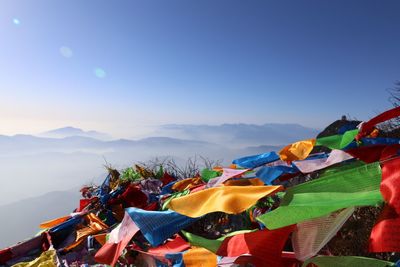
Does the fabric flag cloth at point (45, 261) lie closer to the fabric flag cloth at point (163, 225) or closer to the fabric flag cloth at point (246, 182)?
the fabric flag cloth at point (163, 225)

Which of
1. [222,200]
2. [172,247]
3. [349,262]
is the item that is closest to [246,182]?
[172,247]

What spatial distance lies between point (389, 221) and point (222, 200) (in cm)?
130

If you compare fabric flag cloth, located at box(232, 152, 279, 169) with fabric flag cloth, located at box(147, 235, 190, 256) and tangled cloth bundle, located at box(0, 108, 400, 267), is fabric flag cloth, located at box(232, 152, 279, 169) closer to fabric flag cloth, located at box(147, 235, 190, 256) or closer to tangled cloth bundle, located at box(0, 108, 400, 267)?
tangled cloth bundle, located at box(0, 108, 400, 267)

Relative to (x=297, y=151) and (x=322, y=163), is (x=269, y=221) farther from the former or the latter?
(x=297, y=151)

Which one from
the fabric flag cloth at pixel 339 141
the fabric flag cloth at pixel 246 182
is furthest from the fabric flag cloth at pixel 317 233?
the fabric flag cloth at pixel 339 141

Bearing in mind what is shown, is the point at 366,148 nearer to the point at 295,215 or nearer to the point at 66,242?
the point at 295,215

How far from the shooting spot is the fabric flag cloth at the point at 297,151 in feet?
19.3

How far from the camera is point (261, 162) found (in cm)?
609

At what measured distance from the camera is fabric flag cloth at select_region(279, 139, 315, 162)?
19.3 ft

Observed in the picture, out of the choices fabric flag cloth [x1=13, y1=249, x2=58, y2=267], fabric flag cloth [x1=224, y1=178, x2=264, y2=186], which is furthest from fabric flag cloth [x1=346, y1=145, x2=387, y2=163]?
fabric flag cloth [x1=13, y1=249, x2=58, y2=267]

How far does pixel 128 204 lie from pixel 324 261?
561cm

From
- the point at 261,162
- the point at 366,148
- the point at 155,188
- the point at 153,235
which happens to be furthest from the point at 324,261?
the point at 155,188

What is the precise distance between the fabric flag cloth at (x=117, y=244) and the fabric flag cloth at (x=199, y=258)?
81 cm

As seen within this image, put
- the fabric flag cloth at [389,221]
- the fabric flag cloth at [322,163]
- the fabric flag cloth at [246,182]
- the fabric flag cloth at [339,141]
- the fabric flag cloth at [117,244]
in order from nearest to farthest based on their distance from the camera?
the fabric flag cloth at [389,221] < the fabric flag cloth at [117,244] < the fabric flag cloth at [322,163] < the fabric flag cloth at [246,182] < the fabric flag cloth at [339,141]
